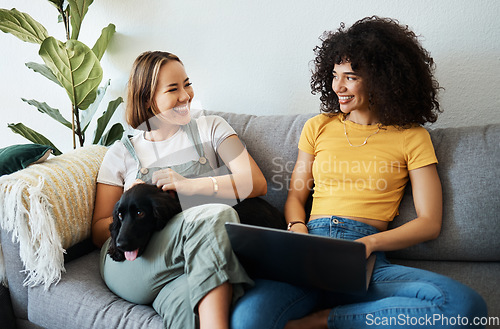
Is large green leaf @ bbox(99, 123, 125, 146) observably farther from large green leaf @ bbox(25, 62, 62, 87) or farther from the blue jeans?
the blue jeans

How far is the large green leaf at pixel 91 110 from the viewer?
6.97ft

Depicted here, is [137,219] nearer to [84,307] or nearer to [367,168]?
[84,307]

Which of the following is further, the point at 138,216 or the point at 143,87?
the point at 143,87

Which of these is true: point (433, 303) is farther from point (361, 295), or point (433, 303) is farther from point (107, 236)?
point (107, 236)

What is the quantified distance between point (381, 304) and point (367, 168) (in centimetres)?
43

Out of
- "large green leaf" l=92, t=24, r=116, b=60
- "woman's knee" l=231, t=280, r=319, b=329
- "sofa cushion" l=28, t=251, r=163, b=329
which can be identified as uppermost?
"large green leaf" l=92, t=24, r=116, b=60

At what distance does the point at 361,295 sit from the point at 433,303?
17 cm

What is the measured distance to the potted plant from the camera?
1854mm

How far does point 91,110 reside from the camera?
7.06 feet

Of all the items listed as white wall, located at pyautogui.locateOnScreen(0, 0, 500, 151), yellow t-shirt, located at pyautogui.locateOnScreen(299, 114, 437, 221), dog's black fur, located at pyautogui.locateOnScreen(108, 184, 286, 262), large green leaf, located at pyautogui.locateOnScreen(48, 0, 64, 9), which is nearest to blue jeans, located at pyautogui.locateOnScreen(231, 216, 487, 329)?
yellow t-shirt, located at pyautogui.locateOnScreen(299, 114, 437, 221)

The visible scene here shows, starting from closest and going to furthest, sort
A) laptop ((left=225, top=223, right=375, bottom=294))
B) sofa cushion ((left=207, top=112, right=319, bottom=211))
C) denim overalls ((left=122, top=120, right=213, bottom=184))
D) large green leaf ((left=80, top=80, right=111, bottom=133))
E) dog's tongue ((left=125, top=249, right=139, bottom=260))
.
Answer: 1. laptop ((left=225, top=223, right=375, bottom=294))
2. dog's tongue ((left=125, top=249, right=139, bottom=260))
3. denim overalls ((left=122, top=120, right=213, bottom=184))
4. sofa cushion ((left=207, top=112, right=319, bottom=211))
5. large green leaf ((left=80, top=80, right=111, bottom=133))

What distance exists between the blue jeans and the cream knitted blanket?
637 mm

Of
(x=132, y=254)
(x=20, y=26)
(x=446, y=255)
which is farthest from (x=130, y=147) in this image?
(x=446, y=255)

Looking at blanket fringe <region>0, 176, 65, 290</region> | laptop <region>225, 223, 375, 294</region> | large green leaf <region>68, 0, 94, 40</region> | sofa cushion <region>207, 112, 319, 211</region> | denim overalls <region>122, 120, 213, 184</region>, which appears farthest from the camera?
large green leaf <region>68, 0, 94, 40</region>
